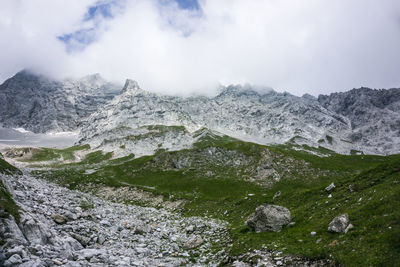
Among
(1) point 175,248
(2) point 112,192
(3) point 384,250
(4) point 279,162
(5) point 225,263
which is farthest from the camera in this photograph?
(4) point 279,162

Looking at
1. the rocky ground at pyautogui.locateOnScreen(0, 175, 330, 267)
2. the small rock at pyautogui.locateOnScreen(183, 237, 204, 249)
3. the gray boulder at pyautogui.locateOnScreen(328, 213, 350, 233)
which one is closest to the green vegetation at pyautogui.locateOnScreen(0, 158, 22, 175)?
the rocky ground at pyautogui.locateOnScreen(0, 175, 330, 267)

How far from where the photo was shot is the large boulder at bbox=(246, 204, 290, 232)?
23875 mm

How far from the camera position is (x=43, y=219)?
19234 millimetres

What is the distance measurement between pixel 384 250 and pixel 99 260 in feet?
59.2

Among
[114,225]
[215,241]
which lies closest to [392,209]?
[215,241]

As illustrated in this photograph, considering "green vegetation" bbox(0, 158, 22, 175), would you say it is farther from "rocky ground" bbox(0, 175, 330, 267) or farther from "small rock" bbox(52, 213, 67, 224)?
"small rock" bbox(52, 213, 67, 224)

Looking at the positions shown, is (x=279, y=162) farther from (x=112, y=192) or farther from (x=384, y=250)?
(x=384, y=250)

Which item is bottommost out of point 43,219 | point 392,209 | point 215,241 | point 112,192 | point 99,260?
→ point 112,192

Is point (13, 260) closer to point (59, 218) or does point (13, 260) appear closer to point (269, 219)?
point (59, 218)

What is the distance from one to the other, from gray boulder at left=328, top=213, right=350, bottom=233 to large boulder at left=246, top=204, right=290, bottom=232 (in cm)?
578

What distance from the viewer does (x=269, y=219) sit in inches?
953

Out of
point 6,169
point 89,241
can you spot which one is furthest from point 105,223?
point 6,169

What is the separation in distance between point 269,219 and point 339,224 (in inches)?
280

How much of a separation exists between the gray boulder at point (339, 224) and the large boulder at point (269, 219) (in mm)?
5779
